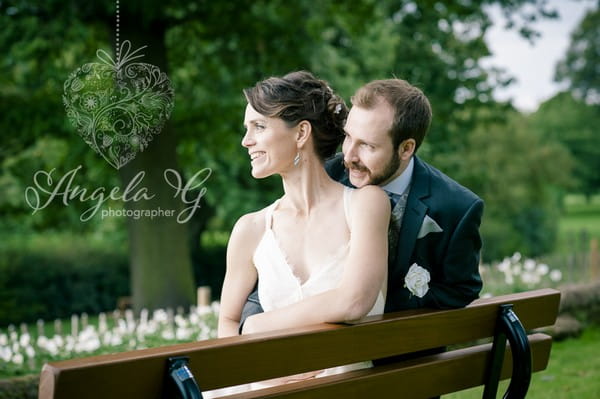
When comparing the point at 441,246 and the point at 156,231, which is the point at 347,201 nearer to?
the point at 441,246

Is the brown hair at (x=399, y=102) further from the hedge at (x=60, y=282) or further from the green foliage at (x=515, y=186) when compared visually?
the green foliage at (x=515, y=186)

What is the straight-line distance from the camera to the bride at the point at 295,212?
2.71 meters

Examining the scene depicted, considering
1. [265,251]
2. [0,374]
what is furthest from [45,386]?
[0,374]

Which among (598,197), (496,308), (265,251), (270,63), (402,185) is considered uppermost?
(270,63)

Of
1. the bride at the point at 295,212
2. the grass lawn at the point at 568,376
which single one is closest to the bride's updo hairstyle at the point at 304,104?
the bride at the point at 295,212

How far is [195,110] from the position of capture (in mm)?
11539

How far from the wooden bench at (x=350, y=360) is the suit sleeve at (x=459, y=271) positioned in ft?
Result: 0.19

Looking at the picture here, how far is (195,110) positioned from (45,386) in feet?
33.0

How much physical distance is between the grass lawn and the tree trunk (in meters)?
5.45

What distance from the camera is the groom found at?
106 inches

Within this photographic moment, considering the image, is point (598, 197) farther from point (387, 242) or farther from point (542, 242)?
point (387, 242)

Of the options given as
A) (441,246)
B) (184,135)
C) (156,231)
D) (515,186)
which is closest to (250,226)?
(441,246)

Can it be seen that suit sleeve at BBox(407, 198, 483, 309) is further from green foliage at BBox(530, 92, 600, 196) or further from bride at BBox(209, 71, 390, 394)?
green foliage at BBox(530, 92, 600, 196)

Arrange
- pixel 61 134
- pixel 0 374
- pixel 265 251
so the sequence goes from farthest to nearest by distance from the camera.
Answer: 1. pixel 61 134
2. pixel 0 374
3. pixel 265 251
